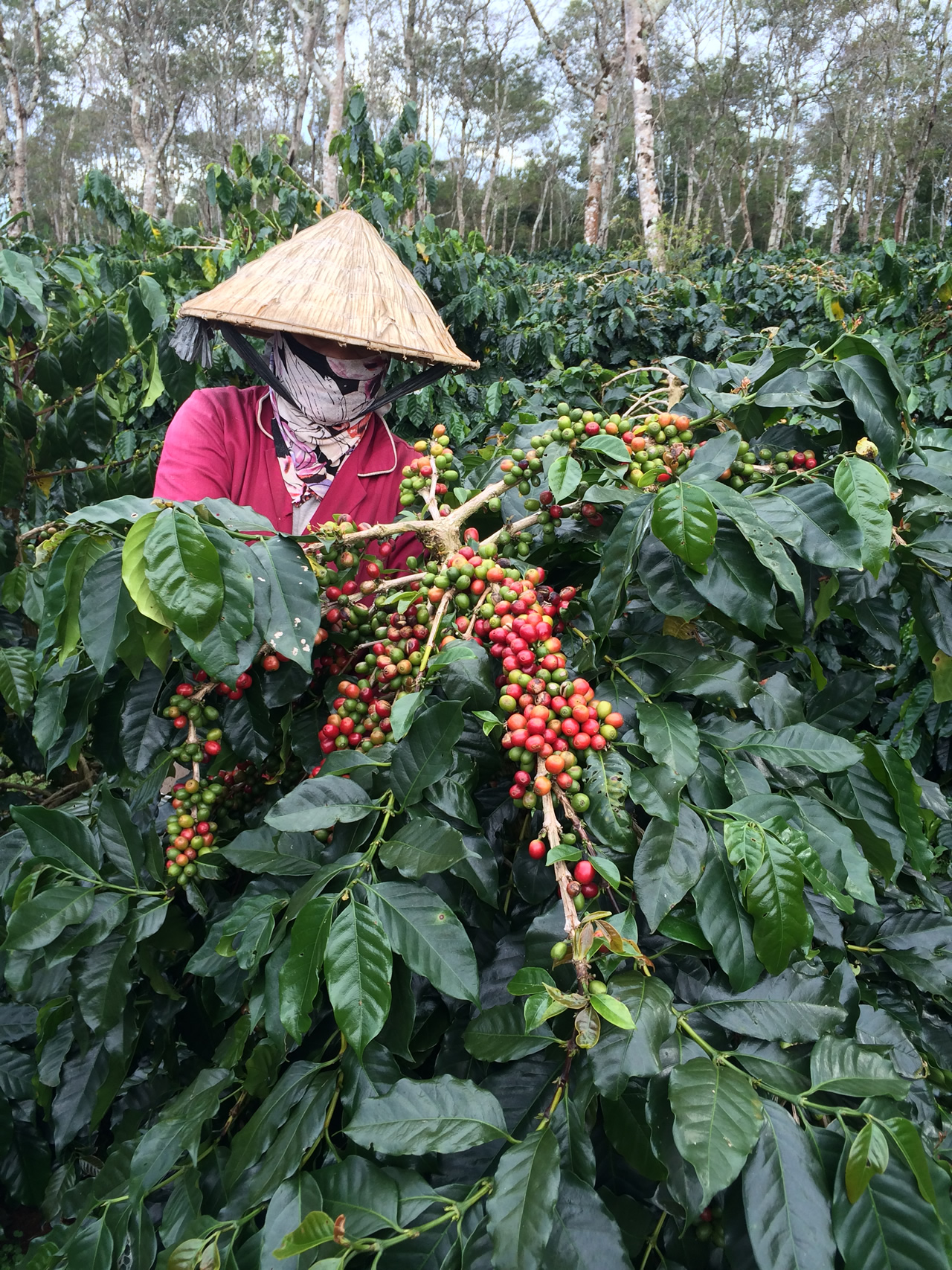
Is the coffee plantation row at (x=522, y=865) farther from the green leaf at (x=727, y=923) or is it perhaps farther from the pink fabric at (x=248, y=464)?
the pink fabric at (x=248, y=464)

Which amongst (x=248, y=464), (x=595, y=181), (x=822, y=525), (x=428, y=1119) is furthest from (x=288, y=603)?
(x=595, y=181)

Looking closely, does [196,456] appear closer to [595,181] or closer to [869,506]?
[869,506]

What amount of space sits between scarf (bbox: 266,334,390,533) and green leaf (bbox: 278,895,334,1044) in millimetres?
1151

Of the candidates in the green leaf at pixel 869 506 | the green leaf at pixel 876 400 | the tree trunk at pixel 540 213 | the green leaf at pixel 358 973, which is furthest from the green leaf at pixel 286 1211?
the tree trunk at pixel 540 213

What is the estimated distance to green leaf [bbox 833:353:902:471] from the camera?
106 centimetres

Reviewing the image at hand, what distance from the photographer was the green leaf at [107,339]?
2465 millimetres

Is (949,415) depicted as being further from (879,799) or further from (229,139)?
(229,139)

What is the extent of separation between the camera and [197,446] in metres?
1.84

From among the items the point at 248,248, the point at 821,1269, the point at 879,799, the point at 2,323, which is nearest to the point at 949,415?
the point at 248,248

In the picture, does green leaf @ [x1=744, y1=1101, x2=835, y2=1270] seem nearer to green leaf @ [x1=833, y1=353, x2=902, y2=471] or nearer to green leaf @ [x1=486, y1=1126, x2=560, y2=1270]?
green leaf @ [x1=486, y1=1126, x2=560, y2=1270]

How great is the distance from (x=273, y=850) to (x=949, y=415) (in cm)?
471

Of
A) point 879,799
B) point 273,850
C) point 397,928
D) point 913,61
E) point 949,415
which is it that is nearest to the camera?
point 397,928

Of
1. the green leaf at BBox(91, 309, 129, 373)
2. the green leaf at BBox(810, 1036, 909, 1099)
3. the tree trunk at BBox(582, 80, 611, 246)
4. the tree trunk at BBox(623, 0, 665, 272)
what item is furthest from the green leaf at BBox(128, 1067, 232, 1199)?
the tree trunk at BBox(582, 80, 611, 246)

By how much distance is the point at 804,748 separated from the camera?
36.9 inches
